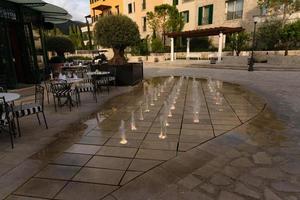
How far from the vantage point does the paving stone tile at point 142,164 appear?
348 centimetres

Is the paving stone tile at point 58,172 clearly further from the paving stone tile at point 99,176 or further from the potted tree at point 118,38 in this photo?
the potted tree at point 118,38

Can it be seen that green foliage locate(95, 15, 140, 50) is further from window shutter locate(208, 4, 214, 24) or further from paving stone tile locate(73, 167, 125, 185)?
window shutter locate(208, 4, 214, 24)

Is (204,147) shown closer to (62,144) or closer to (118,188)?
(118,188)

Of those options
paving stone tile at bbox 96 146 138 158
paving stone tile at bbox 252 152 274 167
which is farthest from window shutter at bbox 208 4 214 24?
paving stone tile at bbox 96 146 138 158

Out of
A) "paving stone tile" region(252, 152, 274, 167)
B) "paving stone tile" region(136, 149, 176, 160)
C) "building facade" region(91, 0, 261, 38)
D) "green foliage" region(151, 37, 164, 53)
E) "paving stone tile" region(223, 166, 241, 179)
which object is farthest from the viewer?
"green foliage" region(151, 37, 164, 53)

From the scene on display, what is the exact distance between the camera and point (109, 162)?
3.69 meters

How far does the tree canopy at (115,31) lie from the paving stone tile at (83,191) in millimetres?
8152

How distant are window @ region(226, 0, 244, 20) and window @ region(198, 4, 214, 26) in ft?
6.70

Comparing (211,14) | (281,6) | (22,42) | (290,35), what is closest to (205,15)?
(211,14)

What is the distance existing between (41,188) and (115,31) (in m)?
8.29

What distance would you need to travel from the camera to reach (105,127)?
5305 mm

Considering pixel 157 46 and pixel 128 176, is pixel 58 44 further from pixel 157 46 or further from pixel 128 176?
pixel 128 176

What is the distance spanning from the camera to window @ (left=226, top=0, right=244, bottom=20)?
2419cm

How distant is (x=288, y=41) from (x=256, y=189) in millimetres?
20551
